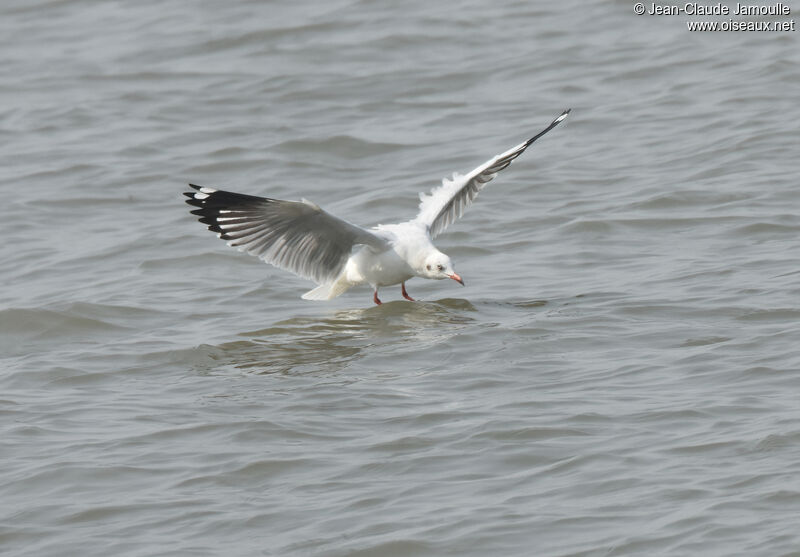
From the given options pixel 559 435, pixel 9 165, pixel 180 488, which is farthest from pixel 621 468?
pixel 9 165

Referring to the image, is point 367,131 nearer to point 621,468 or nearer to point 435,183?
point 435,183

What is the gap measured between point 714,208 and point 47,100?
8133mm

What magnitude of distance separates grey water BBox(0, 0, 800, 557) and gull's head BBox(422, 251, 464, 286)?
0.27 meters

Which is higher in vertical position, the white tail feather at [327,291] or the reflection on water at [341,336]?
the white tail feather at [327,291]

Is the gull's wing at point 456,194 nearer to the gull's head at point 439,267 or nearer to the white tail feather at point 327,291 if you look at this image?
the gull's head at point 439,267

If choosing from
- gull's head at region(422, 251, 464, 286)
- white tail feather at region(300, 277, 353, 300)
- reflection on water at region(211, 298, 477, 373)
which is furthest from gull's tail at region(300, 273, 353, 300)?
gull's head at region(422, 251, 464, 286)

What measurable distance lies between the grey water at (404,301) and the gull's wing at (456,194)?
495mm

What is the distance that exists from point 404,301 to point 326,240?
85 cm

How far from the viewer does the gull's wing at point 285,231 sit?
8.48 meters

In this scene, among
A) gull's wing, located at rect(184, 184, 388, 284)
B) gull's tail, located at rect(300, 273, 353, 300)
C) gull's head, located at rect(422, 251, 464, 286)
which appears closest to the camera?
gull's wing, located at rect(184, 184, 388, 284)

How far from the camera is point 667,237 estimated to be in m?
10.1

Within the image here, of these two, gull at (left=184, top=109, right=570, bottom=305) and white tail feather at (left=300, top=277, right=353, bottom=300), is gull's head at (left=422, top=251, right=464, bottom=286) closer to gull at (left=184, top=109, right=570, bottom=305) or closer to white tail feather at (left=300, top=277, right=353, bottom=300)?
gull at (left=184, top=109, right=570, bottom=305)

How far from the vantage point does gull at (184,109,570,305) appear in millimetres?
8547

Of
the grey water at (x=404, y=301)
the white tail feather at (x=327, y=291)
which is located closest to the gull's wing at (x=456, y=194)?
the grey water at (x=404, y=301)
